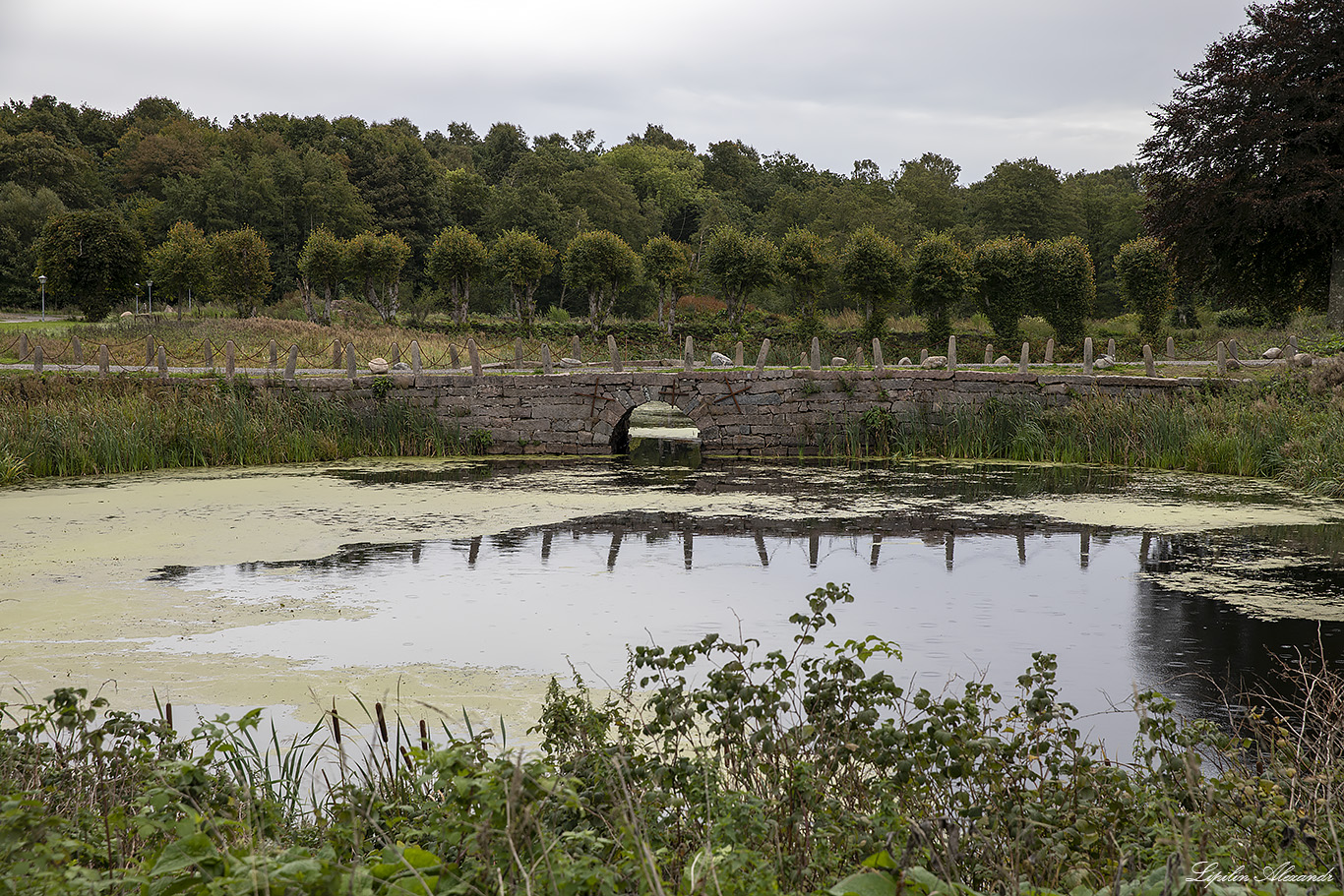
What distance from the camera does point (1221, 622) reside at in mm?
6789

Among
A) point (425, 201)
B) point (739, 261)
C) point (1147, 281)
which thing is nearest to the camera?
point (1147, 281)

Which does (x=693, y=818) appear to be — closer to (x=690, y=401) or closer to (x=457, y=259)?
(x=690, y=401)

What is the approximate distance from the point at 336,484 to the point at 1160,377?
1285cm

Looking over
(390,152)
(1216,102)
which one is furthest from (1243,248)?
(390,152)

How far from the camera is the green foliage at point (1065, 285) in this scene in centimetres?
3306

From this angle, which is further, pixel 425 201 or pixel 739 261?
pixel 425 201

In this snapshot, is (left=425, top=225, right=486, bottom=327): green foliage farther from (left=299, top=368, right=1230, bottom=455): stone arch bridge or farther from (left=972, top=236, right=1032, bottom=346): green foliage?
(left=299, top=368, right=1230, bottom=455): stone arch bridge

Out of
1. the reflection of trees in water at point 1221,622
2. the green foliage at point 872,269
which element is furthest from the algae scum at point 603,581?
the green foliage at point 872,269

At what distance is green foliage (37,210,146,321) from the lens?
35.8m

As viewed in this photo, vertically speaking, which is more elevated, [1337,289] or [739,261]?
[739,261]

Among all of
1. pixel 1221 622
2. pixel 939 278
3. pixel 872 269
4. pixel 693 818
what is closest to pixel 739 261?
pixel 872 269

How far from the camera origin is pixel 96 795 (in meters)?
3.35

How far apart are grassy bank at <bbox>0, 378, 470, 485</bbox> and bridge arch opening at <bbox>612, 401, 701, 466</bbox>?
3.10 metres

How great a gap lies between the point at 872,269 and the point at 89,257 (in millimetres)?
27821
